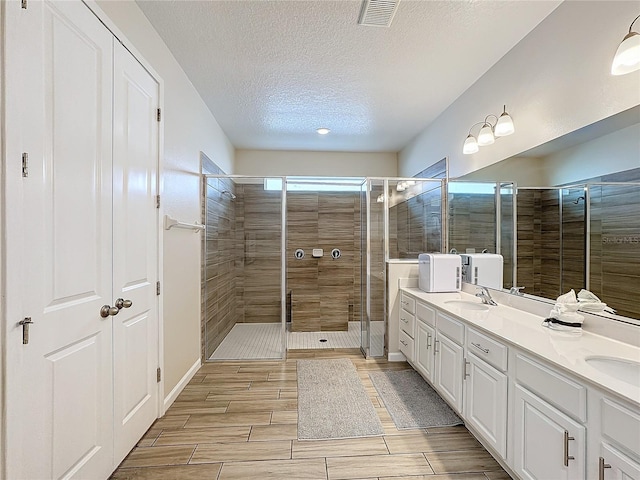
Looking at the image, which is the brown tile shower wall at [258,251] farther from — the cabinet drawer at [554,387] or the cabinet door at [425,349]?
the cabinet drawer at [554,387]

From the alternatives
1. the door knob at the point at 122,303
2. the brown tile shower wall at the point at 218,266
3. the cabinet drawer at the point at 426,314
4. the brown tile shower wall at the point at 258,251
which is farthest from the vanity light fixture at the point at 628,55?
the brown tile shower wall at the point at 218,266

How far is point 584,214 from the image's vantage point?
192 cm

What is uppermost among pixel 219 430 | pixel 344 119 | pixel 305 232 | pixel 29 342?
pixel 344 119

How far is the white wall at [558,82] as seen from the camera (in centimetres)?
175

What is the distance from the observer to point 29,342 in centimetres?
128

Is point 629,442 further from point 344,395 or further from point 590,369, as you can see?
point 344,395

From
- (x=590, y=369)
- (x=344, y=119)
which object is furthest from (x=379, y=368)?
(x=344, y=119)

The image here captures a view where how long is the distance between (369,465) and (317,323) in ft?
9.66

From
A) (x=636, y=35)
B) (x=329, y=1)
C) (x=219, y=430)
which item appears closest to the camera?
(x=636, y=35)

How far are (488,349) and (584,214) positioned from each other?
0.96m

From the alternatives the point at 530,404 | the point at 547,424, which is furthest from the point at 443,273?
the point at 547,424

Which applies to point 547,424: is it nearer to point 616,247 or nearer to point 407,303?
point 616,247

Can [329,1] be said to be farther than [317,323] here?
No

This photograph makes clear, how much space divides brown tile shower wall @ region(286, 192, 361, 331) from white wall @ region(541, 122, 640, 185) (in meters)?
2.97
